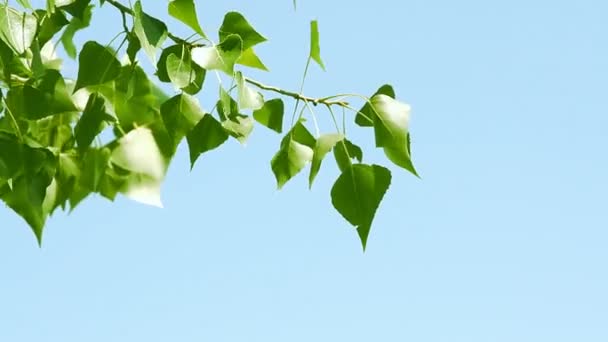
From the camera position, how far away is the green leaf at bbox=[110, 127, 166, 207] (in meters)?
1.17

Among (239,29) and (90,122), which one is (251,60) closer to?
(239,29)

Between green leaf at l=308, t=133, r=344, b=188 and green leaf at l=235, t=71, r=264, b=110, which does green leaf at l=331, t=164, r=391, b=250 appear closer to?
green leaf at l=308, t=133, r=344, b=188

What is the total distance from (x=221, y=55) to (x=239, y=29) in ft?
0.30

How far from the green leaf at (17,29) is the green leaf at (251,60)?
29 centimetres

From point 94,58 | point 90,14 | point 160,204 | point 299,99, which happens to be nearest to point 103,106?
point 94,58

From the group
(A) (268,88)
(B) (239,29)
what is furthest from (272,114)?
(B) (239,29)

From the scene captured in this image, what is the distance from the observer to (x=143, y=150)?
1.19 meters

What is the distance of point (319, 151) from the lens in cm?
131

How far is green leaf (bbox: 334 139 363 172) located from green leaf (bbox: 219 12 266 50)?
0.60ft

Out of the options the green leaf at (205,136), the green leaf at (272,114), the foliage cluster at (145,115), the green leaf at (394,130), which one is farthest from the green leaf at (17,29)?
the green leaf at (394,130)

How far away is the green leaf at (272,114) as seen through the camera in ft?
4.75

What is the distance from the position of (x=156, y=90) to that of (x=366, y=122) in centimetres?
30

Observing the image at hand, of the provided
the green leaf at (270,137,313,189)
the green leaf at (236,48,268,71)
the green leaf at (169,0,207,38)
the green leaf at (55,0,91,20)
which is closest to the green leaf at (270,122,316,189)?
the green leaf at (270,137,313,189)

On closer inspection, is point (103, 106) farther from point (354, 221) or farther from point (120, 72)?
point (354, 221)
